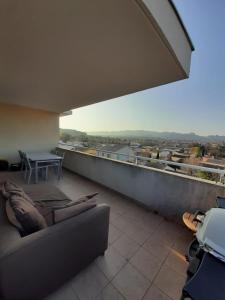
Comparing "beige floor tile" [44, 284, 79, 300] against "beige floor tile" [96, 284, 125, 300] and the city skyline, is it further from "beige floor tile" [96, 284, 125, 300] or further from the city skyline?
the city skyline

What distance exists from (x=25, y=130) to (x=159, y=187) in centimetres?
513

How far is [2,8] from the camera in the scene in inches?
46.1

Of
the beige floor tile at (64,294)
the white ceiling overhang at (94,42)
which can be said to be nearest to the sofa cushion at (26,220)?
the beige floor tile at (64,294)

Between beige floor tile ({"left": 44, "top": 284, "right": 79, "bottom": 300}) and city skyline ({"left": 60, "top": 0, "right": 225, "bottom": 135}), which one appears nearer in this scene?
beige floor tile ({"left": 44, "top": 284, "right": 79, "bottom": 300})

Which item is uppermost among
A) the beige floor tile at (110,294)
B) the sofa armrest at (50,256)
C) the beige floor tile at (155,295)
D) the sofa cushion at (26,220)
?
the sofa cushion at (26,220)

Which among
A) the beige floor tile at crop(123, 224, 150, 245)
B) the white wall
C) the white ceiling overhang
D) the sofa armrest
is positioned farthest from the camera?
the white wall

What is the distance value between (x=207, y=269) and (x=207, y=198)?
64.8 inches

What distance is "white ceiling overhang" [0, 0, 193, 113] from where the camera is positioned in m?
1.17

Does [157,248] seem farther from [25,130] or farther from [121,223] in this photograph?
[25,130]

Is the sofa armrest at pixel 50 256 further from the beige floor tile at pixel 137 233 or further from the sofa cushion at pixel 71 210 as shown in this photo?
the beige floor tile at pixel 137 233

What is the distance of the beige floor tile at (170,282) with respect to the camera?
4.55 ft

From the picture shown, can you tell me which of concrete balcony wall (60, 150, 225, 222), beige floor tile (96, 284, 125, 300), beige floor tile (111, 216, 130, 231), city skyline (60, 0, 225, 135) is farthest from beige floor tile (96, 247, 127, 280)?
city skyline (60, 0, 225, 135)

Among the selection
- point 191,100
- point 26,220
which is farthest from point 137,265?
point 191,100

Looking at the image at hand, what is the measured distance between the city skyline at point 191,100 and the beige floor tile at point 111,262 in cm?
266
